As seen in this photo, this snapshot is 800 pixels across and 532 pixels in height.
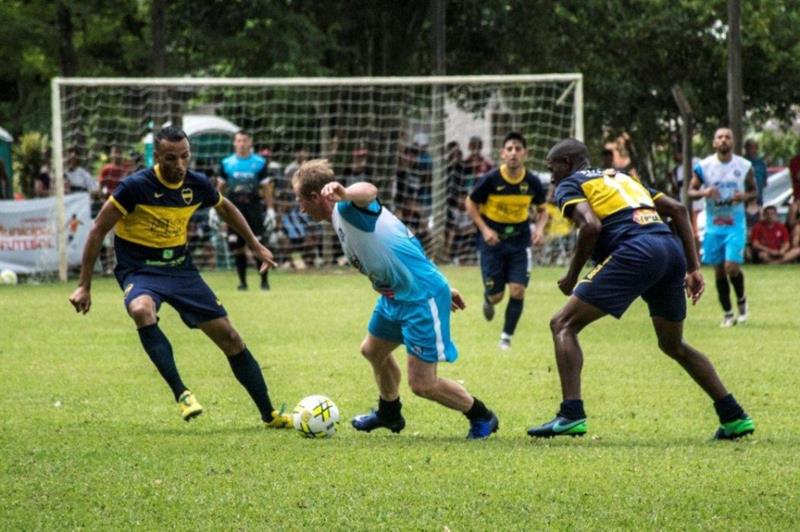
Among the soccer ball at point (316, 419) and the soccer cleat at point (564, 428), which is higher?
the soccer cleat at point (564, 428)

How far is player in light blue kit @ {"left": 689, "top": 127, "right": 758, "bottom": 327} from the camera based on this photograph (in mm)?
16812

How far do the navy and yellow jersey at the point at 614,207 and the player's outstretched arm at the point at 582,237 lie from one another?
0.70ft

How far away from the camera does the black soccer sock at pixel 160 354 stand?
9.69 metres

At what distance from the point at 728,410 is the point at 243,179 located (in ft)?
48.1

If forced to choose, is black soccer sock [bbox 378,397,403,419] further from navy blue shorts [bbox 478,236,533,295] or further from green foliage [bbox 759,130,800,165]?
green foliage [bbox 759,130,800,165]

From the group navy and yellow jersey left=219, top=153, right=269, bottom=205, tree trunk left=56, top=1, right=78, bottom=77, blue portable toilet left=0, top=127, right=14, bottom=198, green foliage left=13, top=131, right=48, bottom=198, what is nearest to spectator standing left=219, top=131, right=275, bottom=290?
navy and yellow jersey left=219, top=153, right=269, bottom=205

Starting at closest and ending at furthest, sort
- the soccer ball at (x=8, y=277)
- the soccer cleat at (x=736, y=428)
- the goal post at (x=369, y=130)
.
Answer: the soccer cleat at (x=736, y=428), the soccer ball at (x=8, y=277), the goal post at (x=369, y=130)

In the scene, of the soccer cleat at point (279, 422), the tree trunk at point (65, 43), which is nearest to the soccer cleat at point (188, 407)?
the soccer cleat at point (279, 422)

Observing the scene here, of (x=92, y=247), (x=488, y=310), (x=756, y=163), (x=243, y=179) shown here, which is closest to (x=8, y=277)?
(x=243, y=179)

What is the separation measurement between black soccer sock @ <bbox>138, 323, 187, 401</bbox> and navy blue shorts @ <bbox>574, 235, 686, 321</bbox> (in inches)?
105

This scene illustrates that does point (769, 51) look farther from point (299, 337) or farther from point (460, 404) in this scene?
point (460, 404)

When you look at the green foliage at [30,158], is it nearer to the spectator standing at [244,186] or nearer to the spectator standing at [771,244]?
the spectator standing at [244,186]

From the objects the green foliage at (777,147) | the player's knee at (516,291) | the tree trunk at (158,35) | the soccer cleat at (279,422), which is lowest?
the green foliage at (777,147)

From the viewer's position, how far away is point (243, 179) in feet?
74.4
